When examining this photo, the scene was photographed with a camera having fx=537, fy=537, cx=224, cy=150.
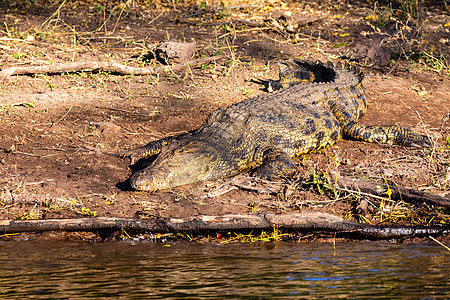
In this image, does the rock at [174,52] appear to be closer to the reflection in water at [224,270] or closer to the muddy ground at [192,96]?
the muddy ground at [192,96]

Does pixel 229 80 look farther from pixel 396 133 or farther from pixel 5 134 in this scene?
pixel 5 134

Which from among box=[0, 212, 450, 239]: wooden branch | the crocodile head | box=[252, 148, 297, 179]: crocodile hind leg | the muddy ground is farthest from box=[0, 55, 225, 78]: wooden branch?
box=[0, 212, 450, 239]: wooden branch

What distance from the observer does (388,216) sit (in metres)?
4.60

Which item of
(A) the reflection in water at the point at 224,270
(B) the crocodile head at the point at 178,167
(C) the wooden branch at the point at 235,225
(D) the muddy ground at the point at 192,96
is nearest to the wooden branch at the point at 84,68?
(D) the muddy ground at the point at 192,96

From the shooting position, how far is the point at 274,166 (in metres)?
5.49

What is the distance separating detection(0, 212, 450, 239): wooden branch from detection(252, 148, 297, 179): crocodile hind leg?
1.10 metres

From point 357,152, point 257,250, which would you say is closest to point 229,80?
point 357,152

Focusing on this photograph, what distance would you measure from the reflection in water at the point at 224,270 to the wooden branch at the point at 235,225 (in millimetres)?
127

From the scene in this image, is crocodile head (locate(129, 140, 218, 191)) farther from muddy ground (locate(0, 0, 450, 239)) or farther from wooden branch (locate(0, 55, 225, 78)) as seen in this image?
wooden branch (locate(0, 55, 225, 78))

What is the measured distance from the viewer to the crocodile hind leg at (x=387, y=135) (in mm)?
6348

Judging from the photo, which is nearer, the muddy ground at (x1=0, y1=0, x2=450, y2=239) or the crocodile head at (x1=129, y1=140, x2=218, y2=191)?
the muddy ground at (x1=0, y1=0, x2=450, y2=239)

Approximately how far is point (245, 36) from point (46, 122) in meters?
4.33

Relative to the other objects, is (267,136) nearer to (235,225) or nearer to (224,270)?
(235,225)

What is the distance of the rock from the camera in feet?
27.2
